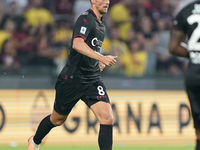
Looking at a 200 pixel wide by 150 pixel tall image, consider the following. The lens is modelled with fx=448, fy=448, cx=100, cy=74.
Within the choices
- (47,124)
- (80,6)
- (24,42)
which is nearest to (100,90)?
(47,124)

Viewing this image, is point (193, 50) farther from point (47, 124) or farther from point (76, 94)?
point (47, 124)

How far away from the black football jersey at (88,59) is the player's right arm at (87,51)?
27 cm

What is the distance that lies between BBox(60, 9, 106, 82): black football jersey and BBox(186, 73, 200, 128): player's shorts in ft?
5.62

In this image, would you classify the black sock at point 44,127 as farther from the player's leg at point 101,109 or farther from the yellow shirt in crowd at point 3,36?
the yellow shirt in crowd at point 3,36

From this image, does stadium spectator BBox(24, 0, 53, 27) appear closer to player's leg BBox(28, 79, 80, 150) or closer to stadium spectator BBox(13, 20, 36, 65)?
stadium spectator BBox(13, 20, 36, 65)

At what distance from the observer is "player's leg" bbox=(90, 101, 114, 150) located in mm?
5609

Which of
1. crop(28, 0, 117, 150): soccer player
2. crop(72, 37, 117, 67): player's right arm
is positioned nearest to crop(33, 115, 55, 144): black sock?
crop(28, 0, 117, 150): soccer player

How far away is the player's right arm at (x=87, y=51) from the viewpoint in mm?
5211

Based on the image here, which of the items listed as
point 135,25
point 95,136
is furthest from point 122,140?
point 135,25

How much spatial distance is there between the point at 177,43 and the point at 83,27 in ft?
4.61

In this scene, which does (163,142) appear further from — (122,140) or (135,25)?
(135,25)

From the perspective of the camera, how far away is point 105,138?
18.4ft

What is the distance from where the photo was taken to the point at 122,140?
9.09 metres

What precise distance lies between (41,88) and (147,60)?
2.63 meters
